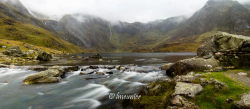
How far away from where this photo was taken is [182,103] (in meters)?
13.0

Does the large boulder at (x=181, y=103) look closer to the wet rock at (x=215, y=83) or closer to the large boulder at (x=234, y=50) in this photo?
the wet rock at (x=215, y=83)

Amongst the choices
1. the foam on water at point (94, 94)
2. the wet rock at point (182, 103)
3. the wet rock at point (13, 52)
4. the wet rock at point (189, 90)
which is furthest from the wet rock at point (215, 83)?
the wet rock at point (13, 52)

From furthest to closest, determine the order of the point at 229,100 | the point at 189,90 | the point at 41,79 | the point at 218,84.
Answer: the point at 41,79 < the point at 218,84 < the point at 189,90 < the point at 229,100

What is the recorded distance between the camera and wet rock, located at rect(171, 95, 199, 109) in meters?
12.5

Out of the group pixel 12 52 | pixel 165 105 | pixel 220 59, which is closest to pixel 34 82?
pixel 165 105

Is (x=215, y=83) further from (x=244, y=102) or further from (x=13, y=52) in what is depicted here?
(x=13, y=52)

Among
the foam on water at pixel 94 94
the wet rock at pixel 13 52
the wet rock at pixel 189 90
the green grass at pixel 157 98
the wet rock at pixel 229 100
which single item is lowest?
the foam on water at pixel 94 94

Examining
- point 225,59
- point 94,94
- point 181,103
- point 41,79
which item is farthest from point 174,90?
point 41,79

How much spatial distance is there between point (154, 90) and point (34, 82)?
80.7 ft

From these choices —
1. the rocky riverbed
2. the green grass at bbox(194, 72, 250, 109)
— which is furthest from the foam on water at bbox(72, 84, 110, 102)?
the green grass at bbox(194, 72, 250, 109)

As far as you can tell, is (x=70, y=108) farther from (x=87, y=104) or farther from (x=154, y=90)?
(x=154, y=90)

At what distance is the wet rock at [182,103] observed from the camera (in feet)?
41.1

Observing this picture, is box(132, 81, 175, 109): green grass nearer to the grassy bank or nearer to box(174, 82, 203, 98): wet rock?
the grassy bank

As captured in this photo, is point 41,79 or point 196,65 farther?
point 41,79
